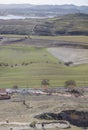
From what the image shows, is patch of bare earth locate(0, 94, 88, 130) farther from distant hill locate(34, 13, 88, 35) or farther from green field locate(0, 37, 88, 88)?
distant hill locate(34, 13, 88, 35)

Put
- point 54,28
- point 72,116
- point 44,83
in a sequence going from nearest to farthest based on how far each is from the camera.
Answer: point 72,116 < point 44,83 < point 54,28

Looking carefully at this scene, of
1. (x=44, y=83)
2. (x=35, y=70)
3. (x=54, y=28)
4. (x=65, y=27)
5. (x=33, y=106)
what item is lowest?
(x=54, y=28)

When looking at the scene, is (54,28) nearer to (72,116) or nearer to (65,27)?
(65,27)

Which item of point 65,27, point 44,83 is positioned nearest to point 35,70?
point 44,83

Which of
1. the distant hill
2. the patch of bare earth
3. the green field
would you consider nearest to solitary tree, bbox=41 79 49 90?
the green field

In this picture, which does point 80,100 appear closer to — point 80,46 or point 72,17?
point 80,46

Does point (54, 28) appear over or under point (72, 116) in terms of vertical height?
under

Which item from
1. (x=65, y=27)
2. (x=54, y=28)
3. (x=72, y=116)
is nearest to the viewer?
(x=72, y=116)

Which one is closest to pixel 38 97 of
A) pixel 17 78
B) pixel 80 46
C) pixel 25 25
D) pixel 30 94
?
pixel 30 94
